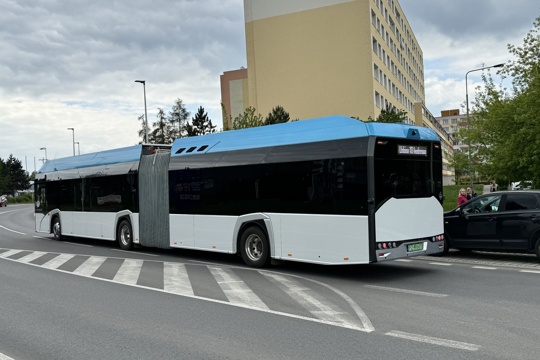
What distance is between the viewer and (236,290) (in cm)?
896

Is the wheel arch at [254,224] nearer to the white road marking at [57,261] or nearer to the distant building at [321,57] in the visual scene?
the white road marking at [57,261]

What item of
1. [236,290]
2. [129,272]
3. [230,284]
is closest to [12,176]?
[129,272]

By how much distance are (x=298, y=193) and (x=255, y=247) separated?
1.92m

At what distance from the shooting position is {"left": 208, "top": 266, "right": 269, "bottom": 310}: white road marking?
311 inches

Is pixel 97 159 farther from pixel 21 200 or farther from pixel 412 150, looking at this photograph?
pixel 21 200

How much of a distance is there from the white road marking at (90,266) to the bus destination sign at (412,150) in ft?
23.0

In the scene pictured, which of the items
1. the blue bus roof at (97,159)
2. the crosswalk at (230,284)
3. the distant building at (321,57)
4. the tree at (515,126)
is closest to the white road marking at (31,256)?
the crosswalk at (230,284)

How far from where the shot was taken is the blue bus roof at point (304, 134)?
963cm

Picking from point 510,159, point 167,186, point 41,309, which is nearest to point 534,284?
point 41,309

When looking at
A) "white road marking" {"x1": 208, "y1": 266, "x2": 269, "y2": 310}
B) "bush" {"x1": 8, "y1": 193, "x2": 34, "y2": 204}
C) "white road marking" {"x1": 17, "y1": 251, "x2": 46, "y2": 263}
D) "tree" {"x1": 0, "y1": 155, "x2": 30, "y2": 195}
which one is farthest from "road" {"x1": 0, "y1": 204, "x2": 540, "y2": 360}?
"tree" {"x1": 0, "y1": 155, "x2": 30, "y2": 195}

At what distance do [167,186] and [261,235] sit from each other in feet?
13.1

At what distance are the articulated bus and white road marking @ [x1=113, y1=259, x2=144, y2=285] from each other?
1.30 m

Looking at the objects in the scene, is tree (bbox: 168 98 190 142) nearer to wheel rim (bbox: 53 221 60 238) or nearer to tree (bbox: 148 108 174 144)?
tree (bbox: 148 108 174 144)

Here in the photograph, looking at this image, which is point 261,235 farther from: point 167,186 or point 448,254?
point 448,254
